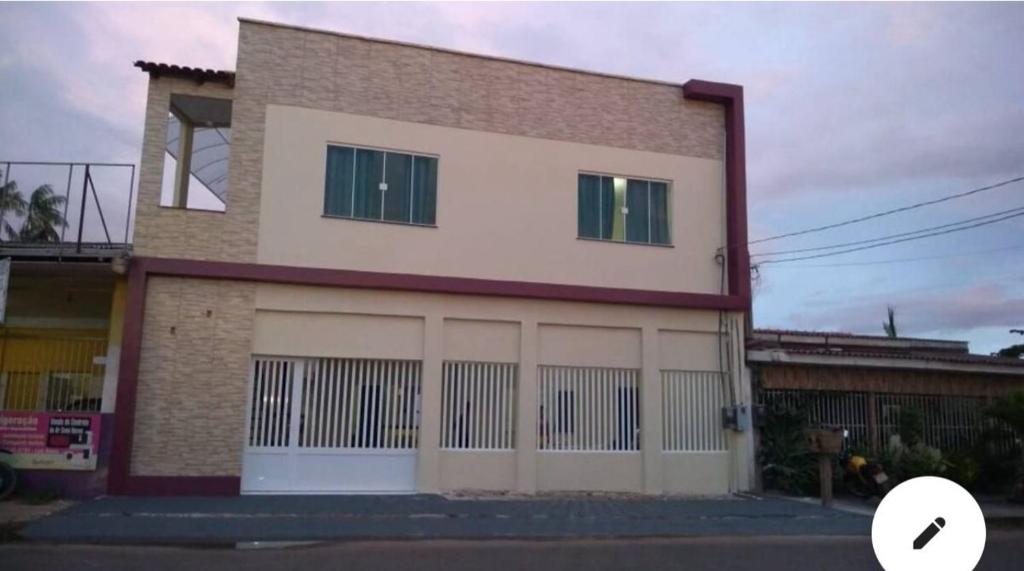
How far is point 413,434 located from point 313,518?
323 centimetres

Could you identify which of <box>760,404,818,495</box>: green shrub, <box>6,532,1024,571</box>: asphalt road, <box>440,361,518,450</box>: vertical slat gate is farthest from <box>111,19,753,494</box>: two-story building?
<box>6,532,1024,571</box>: asphalt road

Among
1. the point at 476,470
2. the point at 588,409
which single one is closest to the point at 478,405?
the point at 476,470

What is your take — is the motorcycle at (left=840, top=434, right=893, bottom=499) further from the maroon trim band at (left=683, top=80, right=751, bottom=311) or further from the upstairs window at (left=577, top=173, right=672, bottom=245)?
the upstairs window at (left=577, top=173, right=672, bottom=245)

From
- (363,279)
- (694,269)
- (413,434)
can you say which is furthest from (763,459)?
(363,279)

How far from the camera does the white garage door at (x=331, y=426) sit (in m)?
14.5

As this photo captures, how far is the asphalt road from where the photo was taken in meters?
9.09

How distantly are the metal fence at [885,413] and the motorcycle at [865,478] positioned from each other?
1121 millimetres

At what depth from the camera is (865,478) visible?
15281 millimetres

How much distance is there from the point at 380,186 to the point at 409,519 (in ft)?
20.3

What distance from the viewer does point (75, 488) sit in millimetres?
13578

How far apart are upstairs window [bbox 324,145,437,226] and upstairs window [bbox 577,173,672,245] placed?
305 cm

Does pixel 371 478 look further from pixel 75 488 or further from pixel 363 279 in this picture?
pixel 75 488

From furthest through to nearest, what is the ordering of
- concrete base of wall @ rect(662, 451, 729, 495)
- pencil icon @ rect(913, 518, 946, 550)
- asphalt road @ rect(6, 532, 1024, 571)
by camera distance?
concrete base of wall @ rect(662, 451, 729, 495) < asphalt road @ rect(6, 532, 1024, 571) < pencil icon @ rect(913, 518, 946, 550)

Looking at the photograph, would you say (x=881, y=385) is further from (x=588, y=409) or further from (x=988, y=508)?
(x=588, y=409)
